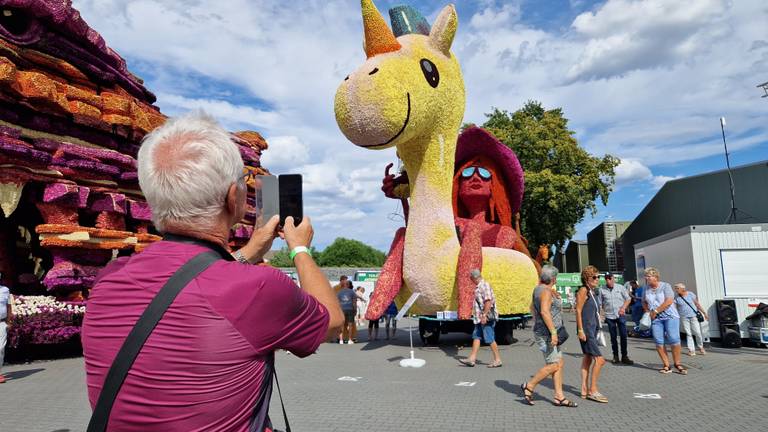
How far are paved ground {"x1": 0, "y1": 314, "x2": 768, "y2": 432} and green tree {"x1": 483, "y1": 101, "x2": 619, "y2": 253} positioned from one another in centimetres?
1324

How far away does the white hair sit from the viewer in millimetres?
1406

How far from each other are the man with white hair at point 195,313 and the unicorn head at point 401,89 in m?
6.72

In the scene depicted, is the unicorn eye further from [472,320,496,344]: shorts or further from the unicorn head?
[472,320,496,344]: shorts

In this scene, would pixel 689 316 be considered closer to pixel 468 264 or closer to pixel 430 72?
pixel 468 264

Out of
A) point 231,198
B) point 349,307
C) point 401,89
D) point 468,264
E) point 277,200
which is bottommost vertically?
point 349,307

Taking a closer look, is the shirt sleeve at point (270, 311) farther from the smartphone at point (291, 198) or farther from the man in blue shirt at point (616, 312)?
the man in blue shirt at point (616, 312)

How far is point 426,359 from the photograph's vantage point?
356 inches

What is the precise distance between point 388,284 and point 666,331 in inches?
180

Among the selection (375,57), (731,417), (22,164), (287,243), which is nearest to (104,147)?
(22,164)

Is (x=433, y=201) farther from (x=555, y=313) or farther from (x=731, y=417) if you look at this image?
(x=731, y=417)

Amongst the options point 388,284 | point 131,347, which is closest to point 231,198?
point 131,347

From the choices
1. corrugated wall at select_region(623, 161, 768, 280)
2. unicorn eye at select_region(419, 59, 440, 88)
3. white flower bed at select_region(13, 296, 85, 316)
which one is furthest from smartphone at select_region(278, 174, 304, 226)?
corrugated wall at select_region(623, 161, 768, 280)

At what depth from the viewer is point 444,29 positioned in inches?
365

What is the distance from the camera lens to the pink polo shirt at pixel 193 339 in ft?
4.07
